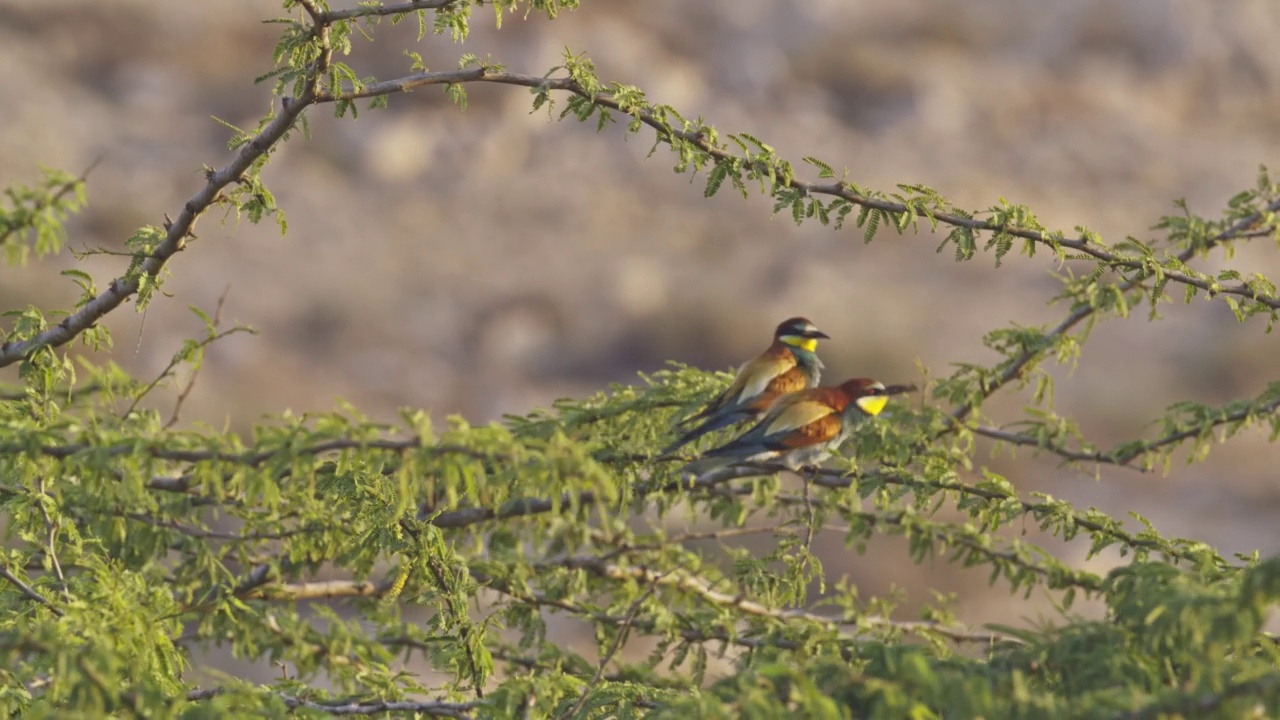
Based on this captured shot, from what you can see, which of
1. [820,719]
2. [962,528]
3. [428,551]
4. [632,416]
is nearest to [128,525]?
[428,551]

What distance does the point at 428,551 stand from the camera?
3.35 m

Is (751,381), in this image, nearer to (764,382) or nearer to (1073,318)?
(764,382)

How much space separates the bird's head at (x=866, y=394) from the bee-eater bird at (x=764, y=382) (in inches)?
7.4

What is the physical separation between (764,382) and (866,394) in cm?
28

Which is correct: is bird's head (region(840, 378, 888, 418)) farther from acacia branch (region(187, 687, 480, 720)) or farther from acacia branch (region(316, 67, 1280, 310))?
acacia branch (region(187, 687, 480, 720))

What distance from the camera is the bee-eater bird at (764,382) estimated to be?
3537 mm

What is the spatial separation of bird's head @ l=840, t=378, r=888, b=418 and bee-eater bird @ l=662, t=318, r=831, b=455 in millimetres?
187

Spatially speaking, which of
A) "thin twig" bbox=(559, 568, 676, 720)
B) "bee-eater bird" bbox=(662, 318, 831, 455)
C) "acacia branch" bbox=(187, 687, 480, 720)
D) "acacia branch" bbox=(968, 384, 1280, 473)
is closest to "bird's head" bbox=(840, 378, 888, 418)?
"bee-eater bird" bbox=(662, 318, 831, 455)

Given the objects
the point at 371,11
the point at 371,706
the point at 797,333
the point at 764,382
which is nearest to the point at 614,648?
the point at 371,706

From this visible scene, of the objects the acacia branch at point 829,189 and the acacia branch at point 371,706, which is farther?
the acacia branch at point 829,189

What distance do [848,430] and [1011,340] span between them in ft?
1.81

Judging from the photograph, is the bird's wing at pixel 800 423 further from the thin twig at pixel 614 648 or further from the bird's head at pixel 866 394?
the thin twig at pixel 614 648

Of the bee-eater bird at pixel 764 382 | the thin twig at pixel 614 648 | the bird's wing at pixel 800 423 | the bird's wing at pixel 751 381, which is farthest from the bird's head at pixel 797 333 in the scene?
the thin twig at pixel 614 648

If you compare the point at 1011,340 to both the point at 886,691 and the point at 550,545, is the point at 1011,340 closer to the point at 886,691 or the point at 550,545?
the point at 886,691
